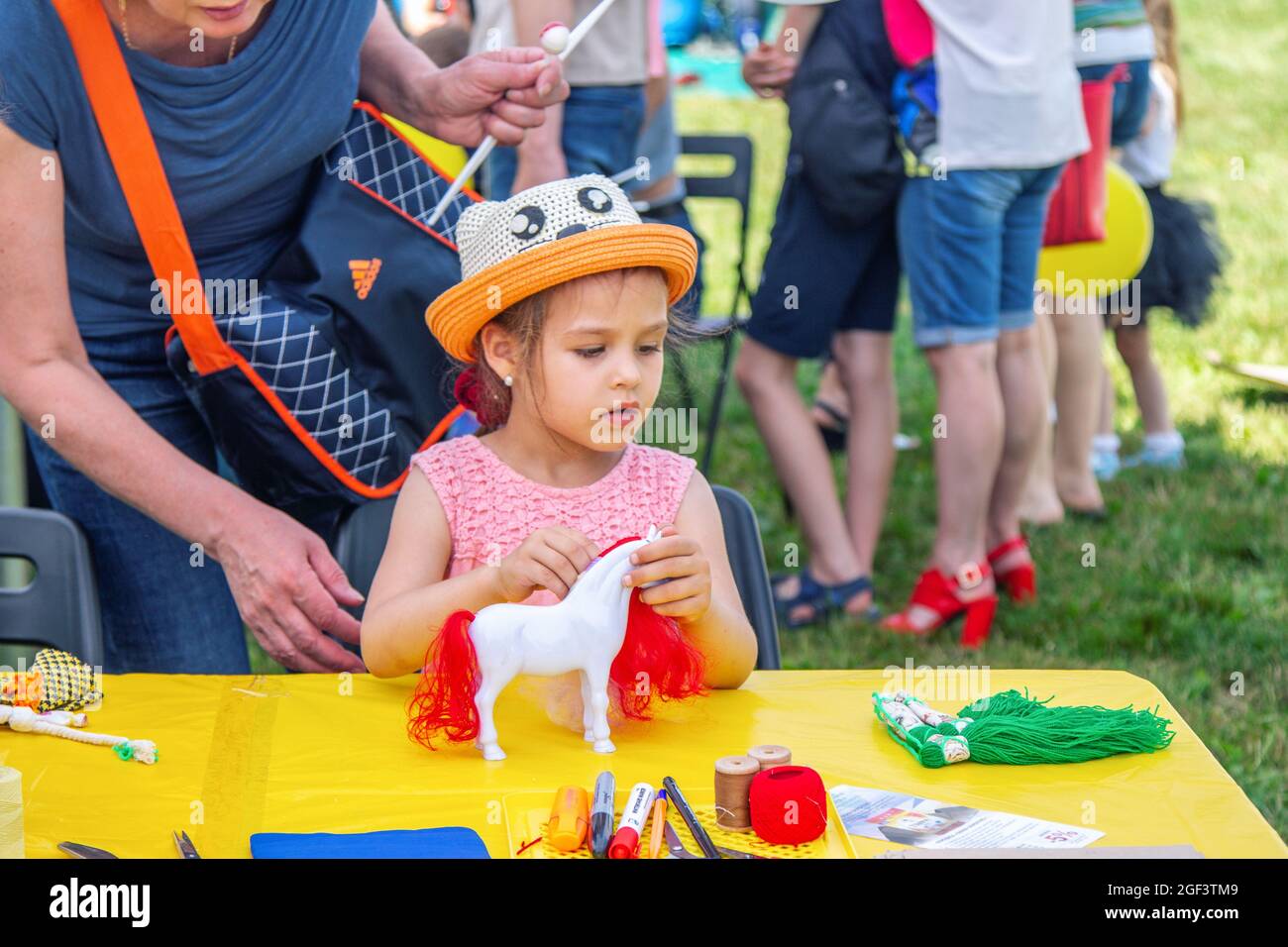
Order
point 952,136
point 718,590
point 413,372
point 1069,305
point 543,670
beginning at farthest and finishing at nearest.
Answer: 1. point 1069,305
2. point 952,136
3. point 413,372
4. point 718,590
5. point 543,670

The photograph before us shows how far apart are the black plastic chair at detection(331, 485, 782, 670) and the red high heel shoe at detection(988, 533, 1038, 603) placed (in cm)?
202

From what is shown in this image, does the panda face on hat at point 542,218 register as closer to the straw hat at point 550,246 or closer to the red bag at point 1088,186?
the straw hat at point 550,246

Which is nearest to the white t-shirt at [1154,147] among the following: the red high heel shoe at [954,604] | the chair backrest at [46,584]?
the red high heel shoe at [954,604]

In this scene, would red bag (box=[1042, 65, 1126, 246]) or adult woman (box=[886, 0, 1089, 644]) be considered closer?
adult woman (box=[886, 0, 1089, 644])

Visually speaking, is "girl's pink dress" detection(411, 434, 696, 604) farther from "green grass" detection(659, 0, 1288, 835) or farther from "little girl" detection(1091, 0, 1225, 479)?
"little girl" detection(1091, 0, 1225, 479)

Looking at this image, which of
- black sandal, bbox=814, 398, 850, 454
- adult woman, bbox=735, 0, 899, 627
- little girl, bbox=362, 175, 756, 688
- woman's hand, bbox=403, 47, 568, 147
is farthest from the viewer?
black sandal, bbox=814, 398, 850, 454

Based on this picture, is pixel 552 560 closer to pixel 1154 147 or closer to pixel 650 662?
pixel 650 662

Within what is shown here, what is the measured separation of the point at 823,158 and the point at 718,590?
202 centimetres

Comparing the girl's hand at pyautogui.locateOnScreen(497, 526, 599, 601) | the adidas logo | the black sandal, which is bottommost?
the black sandal

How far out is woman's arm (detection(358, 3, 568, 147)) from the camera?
232 centimetres

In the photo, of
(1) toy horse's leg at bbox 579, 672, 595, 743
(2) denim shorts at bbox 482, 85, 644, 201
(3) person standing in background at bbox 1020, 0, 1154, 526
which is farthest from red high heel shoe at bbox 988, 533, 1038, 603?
(1) toy horse's leg at bbox 579, 672, 595, 743
